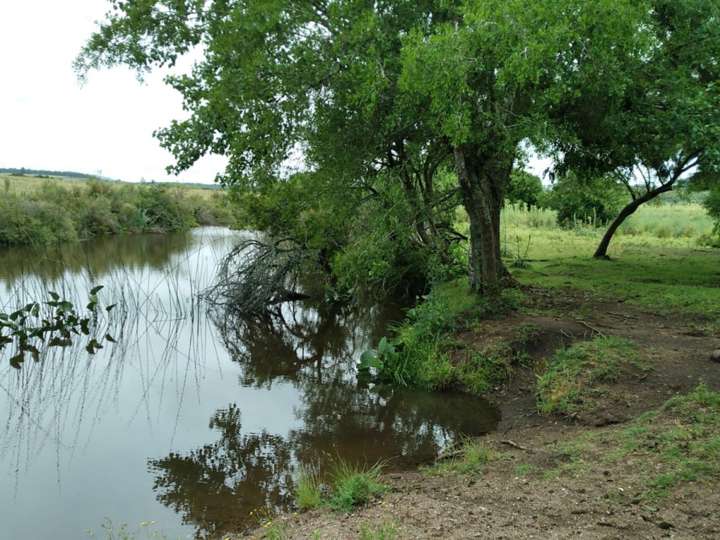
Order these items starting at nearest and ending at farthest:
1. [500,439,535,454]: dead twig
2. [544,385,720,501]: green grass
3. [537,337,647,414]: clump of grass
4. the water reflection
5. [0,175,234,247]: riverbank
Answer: [544,385,720,501]: green grass, [500,439,535,454]: dead twig, [537,337,647,414]: clump of grass, the water reflection, [0,175,234,247]: riverbank

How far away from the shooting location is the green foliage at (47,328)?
1159cm

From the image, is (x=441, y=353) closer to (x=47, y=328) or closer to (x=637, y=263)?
(x=47, y=328)

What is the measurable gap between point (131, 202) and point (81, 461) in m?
33.8

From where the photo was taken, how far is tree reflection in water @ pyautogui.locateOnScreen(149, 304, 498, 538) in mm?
5727

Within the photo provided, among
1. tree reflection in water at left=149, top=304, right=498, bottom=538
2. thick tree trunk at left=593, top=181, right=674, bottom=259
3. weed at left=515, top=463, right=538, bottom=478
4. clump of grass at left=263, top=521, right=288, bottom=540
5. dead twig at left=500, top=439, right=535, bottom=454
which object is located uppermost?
thick tree trunk at left=593, top=181, right=674, bottom=259

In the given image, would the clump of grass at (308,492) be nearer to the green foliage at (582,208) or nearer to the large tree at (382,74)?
the large tree at (382,74)

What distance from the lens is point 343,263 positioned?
37.5ft

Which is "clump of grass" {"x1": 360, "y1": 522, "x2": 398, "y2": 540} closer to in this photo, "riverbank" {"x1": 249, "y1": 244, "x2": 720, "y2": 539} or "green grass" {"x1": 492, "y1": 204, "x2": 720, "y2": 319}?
"riverbank" {"x1": 249, "y1": 244, "x2": 720, "y2": 539}

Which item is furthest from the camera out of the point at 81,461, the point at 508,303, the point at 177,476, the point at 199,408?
the point at 508,303

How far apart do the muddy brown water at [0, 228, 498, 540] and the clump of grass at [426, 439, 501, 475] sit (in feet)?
1.49

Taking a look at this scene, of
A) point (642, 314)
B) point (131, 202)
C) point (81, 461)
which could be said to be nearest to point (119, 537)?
point (81, 461)

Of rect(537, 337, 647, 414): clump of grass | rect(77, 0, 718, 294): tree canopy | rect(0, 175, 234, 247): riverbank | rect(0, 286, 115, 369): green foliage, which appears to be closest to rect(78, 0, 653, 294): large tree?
rect(77, 0, 718, 294): tree canopy

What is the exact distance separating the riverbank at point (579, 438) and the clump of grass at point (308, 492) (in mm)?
236

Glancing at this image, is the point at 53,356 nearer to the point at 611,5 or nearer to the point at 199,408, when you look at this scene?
the point at 199,408
